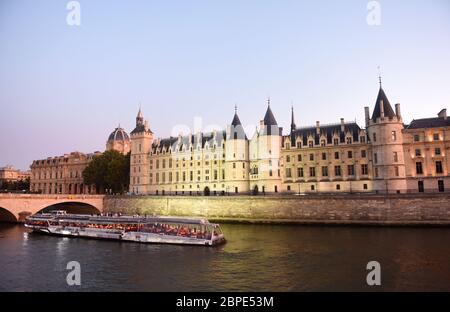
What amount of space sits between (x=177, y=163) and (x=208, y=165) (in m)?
8.83

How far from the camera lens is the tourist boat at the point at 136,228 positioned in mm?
39112

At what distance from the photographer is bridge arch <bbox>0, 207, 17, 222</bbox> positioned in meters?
58.6

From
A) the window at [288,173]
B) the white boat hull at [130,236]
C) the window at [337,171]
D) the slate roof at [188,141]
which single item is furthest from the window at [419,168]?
the slate roof at [188,141]

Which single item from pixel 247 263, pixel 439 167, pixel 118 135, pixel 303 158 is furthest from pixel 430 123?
pixel 118 135

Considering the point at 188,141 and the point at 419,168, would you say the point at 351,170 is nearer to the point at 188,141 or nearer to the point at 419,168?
the point at 419,168

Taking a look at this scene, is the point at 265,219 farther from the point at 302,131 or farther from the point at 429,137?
the point at 429,137

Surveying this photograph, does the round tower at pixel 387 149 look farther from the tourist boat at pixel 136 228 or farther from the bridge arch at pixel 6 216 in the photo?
the bridge arch at pixel 6 216

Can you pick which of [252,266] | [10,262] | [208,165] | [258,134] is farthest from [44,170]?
[252,266]

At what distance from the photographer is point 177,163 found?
80.8 m

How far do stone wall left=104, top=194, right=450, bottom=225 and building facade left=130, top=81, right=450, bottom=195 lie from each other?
8.87 metres

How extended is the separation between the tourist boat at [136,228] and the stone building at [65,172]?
2312 inches

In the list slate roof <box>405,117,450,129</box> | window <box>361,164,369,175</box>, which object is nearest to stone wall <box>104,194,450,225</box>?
window <box>361,164,369,175</box>

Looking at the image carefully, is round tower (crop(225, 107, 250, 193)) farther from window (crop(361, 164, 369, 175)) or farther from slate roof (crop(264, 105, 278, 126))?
window (crop(361, 164, 369, 175))

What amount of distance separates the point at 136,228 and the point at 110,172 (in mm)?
46581
